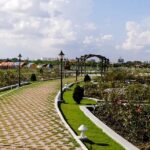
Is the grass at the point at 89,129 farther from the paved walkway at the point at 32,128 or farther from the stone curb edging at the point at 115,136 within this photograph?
the paved walkway at the point at 32,128

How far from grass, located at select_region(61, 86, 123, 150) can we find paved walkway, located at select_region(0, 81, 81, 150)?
45cm

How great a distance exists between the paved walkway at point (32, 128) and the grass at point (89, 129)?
1.46 feet

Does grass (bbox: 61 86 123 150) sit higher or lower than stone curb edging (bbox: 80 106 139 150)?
lower

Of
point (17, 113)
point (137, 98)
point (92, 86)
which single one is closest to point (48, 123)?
point (17, 113)

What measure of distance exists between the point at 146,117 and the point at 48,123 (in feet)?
12.1

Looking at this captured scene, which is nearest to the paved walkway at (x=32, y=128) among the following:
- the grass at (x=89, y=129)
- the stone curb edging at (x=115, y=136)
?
the grass at (x=89, y=129)

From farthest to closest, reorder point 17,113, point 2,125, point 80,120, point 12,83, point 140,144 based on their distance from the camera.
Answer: point 12,83 → point 17,113 → point 80,120 → point 2,125 → point 140,144

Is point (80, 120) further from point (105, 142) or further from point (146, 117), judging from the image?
point (105, 142)

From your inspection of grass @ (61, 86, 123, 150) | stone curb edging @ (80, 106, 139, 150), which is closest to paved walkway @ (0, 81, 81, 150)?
grass @ (61, 86, 123, 150)

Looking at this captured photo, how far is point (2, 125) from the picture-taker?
15.1 metres

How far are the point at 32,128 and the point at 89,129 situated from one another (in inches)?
76.8

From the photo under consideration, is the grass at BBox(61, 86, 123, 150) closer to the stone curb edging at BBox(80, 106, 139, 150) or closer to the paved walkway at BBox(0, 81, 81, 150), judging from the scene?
the stone curb edging at BBox(80, 106, 139, 150)

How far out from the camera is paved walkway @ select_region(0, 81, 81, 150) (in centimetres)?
1193

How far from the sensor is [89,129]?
46.8 feet
